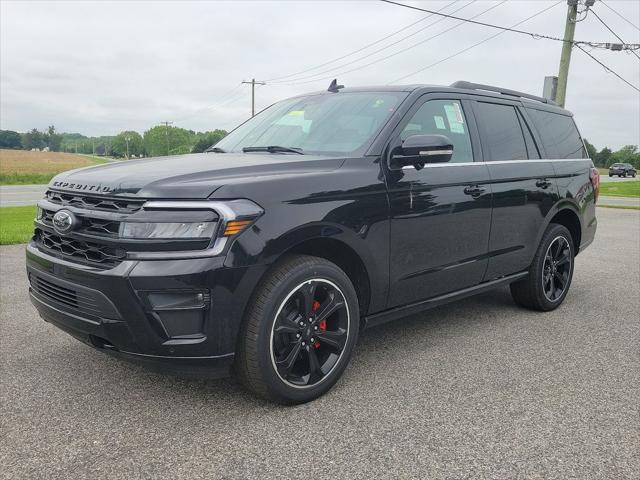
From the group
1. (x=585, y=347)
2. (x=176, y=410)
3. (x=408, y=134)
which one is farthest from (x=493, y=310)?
(x=176, y=410)

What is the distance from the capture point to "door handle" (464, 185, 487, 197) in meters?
3.95

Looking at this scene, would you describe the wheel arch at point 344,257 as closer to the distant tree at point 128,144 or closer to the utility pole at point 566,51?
the utility pole at point 566,51

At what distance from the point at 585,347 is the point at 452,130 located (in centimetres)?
190

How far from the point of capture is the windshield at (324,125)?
358 centimetres

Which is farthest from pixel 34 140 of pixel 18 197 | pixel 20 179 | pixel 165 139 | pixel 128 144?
pixel 18 197

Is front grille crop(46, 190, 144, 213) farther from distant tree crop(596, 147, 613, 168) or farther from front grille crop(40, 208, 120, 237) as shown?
distant tree crop(596, 147, 613, 168)

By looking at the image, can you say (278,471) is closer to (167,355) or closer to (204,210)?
(167,355)

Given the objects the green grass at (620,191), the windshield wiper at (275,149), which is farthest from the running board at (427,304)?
the green grass at (620,191)

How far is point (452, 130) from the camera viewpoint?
13.2 feet

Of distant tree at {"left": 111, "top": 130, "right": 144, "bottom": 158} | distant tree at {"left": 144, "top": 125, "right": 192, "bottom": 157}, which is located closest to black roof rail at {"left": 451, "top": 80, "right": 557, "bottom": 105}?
distant tree at {"left": 144, "top": 125, "right": 192, "bottom": 157}

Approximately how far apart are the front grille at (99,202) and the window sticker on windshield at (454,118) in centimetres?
237

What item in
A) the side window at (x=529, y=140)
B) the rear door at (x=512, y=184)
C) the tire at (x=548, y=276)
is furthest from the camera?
the tire at (x=548, y=276)

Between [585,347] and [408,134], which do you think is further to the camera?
[585,347]

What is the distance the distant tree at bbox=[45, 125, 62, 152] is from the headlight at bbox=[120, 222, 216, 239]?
145720 mm
